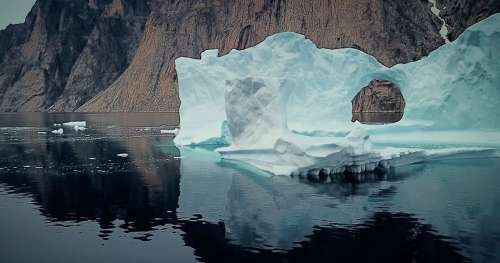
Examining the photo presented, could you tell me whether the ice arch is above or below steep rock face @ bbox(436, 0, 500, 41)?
below

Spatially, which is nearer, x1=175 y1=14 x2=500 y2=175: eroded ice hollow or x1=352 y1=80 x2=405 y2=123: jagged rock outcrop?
x1=175 y1=14 x2=500 y2=175: eroded ice hollow

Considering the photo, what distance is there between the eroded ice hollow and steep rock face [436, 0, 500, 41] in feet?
138

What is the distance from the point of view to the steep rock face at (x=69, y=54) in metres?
113

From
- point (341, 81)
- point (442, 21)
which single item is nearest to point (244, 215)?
point (341, 81)

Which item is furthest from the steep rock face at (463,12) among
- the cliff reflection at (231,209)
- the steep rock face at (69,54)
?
the steep rock face at (69,54)

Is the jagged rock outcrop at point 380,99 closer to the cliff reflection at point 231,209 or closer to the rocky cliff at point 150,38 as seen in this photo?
the rocky cliff at point 150,38

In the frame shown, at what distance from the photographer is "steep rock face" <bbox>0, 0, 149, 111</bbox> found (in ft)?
370

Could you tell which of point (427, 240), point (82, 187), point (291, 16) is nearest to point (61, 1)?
point (291, 16)

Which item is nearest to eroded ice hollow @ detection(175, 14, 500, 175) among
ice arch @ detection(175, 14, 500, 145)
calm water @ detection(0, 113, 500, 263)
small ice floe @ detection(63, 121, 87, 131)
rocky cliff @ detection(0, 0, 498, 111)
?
ice arch @ detection(175, 14, 500, 145)

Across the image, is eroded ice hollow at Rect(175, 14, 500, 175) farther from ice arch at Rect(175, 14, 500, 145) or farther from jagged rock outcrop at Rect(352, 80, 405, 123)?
jagged rock outcrop at Rect(352, 80, 405, 123)

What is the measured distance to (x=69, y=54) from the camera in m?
118

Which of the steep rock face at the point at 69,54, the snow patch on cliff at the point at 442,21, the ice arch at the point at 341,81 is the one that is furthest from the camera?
the steep rock face at the point at 69,54

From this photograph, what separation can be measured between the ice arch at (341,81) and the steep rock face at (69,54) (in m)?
87.5

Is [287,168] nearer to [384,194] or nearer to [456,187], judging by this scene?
[384,194]
